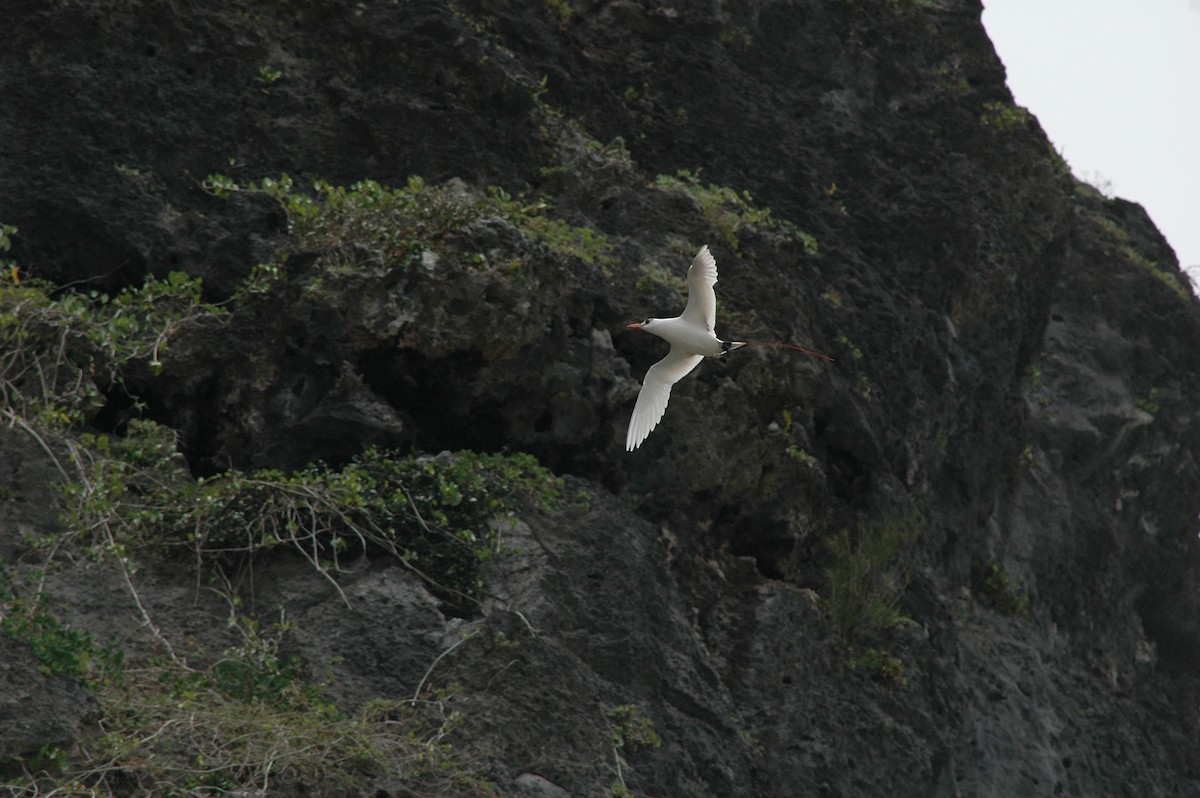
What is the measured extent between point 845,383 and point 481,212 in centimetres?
291

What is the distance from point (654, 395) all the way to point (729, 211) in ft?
8.36

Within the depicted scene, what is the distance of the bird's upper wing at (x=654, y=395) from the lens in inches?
358

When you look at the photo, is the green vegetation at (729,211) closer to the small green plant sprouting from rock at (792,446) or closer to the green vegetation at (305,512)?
the small green plant sprouting from rock at (792,446)

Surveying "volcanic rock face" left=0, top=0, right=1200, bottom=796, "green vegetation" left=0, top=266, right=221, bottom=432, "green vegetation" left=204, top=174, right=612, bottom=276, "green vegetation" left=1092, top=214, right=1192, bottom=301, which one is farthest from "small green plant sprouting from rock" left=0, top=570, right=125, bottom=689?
"green vegetation" left=1092, top=214, right=1192, bottom=301

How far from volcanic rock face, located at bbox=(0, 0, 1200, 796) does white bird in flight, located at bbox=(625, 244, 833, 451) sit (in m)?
0.36

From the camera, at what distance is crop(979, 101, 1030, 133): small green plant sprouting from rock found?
1277 centimetres

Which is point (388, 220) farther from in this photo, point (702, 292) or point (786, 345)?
point (786, 345)

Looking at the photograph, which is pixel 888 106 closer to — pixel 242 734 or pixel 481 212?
pixel 481 212

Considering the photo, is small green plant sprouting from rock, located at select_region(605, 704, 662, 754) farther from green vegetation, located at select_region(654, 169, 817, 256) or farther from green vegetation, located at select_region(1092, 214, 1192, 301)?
green vegetation, located at select_region(1092, 214, 1192, 301)

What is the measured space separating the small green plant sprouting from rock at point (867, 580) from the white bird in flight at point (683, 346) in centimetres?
169

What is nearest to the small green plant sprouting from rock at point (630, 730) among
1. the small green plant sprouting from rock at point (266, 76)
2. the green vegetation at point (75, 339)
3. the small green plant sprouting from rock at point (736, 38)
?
the green vegetation at point (75, 339)

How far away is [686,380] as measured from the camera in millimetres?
9719

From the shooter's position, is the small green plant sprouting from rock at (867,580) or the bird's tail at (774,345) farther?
the small green plant sprouting from rock at (867,580)

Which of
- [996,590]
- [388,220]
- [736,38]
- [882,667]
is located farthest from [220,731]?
[736,38]
